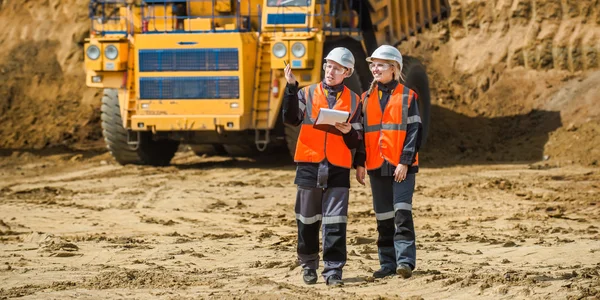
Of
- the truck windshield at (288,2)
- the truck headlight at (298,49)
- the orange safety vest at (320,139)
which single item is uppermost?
the truck windshield at (288,2)

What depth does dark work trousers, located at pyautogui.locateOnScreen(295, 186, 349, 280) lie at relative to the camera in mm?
7980

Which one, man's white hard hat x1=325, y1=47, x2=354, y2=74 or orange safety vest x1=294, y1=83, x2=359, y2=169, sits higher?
man's white hard hat x1=325, y1=47, x2=354, y2=74

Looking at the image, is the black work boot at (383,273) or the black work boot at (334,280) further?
the black work boot at (383,273)

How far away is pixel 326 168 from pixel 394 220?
659mm

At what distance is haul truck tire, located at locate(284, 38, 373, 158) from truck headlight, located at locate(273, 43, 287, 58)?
2.15 ft

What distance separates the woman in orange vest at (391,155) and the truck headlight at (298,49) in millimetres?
7720

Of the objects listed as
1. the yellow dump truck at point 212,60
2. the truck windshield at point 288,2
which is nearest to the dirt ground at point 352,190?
the yellow dump truck at point 212,60

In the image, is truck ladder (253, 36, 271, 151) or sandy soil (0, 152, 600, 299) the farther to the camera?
Answer: truck ladder (253, 36, 271, 151)

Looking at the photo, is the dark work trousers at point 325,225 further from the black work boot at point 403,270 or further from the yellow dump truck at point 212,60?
the yellow dump truck at point 212,60

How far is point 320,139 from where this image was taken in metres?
7.99

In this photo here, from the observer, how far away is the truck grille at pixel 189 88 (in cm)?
1656

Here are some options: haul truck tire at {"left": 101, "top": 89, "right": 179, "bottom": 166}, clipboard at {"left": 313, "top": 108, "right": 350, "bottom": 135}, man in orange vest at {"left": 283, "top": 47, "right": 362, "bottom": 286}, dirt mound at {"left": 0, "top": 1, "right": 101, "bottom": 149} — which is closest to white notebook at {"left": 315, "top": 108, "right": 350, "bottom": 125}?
clipboard at {"left": 313, "top": 108, "right": 350, "bottom": 135}

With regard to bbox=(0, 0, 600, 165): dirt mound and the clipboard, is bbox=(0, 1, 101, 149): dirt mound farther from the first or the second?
the clipboard

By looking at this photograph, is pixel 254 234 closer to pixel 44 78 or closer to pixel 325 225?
pixel 325 225
